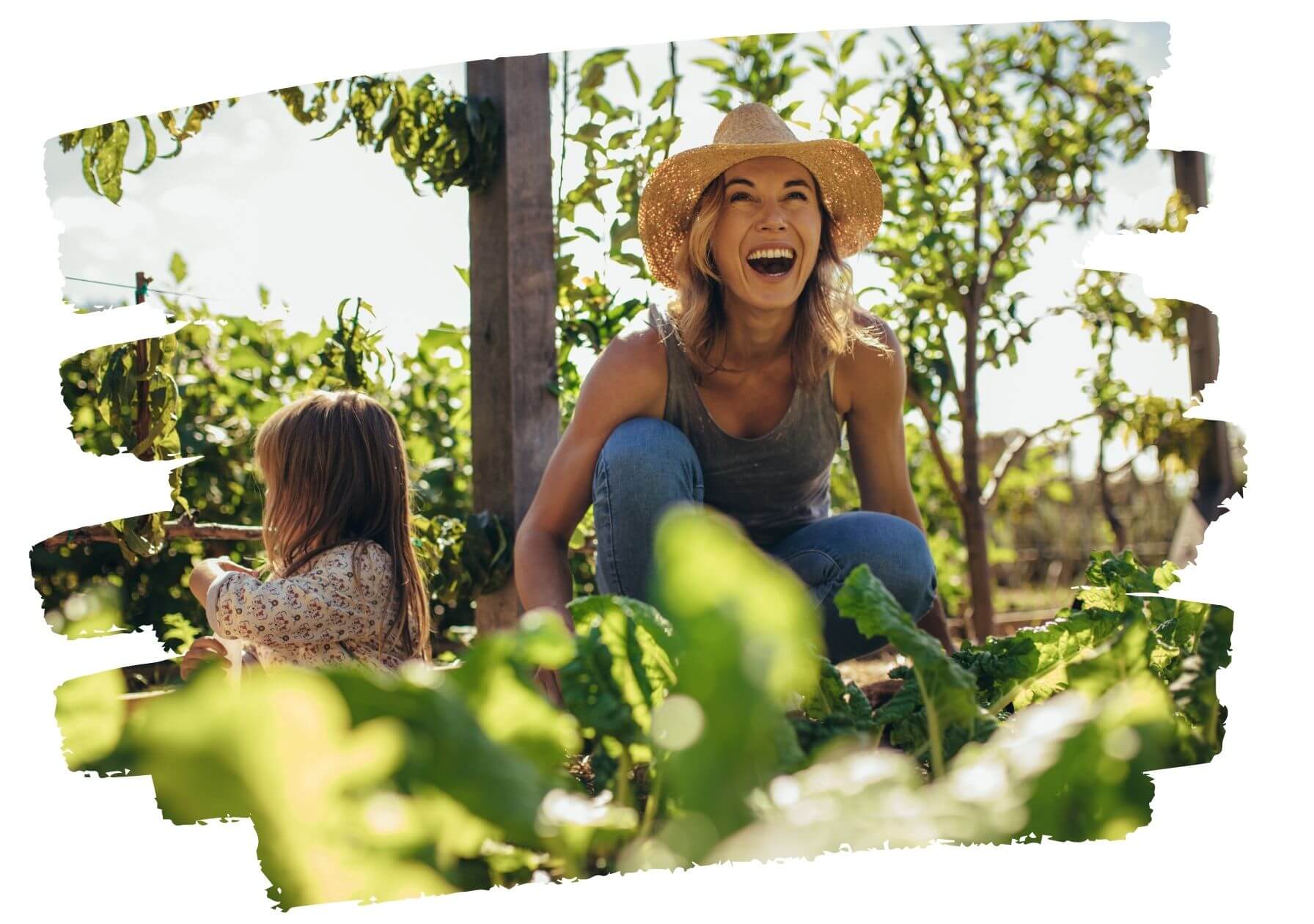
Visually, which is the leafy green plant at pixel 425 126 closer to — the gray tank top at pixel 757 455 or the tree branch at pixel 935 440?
the gray tank top at pixel 757 455

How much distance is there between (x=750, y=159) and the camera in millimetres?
1618

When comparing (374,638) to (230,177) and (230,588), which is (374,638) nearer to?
(230,588)

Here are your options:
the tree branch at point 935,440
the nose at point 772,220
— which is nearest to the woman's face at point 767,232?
the nose at point 772,220

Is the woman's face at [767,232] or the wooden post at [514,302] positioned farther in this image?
the wooden post at [514,302]

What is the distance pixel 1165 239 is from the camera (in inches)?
25.2

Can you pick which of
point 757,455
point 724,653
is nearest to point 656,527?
point 757,455

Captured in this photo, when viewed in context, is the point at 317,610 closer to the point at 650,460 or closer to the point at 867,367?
the point at 650,460

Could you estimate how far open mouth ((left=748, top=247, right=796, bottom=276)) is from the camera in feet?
5.03

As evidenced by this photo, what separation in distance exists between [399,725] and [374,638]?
1.36m

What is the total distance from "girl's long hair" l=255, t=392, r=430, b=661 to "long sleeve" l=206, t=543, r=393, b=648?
2cm

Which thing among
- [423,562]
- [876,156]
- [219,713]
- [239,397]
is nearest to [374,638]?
[423,562]

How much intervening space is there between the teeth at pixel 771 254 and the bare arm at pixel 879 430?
228 millimetres

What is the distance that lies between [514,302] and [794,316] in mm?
609

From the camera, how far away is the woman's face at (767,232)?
1527 millimetres
